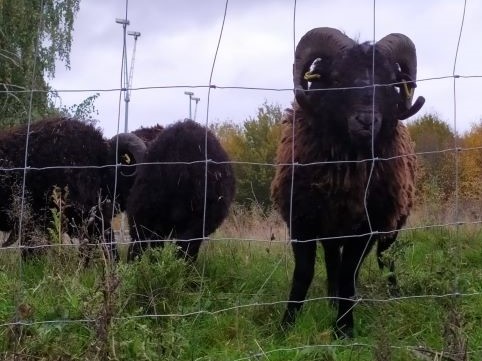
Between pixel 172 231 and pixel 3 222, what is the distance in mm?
1876

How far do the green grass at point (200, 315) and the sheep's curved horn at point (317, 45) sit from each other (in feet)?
5.51

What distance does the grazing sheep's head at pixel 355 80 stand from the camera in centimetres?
611

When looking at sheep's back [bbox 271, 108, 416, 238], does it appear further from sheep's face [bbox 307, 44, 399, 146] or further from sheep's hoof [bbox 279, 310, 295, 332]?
sheep's hoof [bbox 279, 310, 295, 332]

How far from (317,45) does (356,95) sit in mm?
665

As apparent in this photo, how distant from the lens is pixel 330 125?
641 cm

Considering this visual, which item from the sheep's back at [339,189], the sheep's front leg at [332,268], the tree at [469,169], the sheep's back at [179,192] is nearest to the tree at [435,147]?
the tree at [469,169]

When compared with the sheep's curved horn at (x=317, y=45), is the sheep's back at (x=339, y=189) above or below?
below

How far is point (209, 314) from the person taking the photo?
5.40 m

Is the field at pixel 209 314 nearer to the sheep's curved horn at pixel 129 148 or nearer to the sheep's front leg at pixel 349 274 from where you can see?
the sheep's front leg at pixel 349 274

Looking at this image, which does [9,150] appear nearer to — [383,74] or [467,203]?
[383,74]

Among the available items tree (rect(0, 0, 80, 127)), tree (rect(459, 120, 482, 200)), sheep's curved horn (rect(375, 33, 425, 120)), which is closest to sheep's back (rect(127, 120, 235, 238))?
sheep's curved horn (rect(375, 33, 425, 120))

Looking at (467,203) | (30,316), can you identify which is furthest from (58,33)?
(30,316)

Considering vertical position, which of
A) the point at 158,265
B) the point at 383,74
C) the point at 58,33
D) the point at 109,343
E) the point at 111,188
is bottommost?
the point at 109,343

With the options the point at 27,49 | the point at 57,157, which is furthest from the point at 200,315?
the point at 27,49
